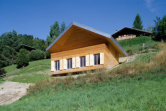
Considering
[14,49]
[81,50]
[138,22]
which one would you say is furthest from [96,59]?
[138,22]

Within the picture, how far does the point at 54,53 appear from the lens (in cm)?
2009

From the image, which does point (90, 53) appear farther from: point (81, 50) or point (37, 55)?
point (37, 55)

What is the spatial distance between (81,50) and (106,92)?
10656 mm

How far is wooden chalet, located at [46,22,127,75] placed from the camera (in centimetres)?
1677

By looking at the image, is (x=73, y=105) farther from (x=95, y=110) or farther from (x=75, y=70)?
(x=75, y=70)

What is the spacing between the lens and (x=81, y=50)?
1816 cm

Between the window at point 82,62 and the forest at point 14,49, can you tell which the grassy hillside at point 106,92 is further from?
the forest at point 14,49

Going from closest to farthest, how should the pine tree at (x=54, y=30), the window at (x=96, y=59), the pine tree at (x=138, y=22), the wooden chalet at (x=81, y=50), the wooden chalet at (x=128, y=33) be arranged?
the wooden chalet at (x=81, y=50), the window at (x=96, y=59), the wooden chalet at (x=128, y=33), the pine tree at (x=54, y=30), the pine tree at (x=138, y=22)

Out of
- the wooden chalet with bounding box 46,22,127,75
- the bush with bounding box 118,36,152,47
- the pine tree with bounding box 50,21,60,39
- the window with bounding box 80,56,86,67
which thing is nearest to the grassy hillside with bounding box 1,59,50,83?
the wooden chalet with bounding box 46,22,127,75

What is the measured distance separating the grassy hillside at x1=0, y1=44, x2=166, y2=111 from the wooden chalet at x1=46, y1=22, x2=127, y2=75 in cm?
549

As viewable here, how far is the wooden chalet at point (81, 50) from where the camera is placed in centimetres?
1677

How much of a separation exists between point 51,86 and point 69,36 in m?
8.42

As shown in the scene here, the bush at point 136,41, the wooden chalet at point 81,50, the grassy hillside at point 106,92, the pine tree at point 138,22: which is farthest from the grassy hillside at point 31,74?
the pine tree at point 138,22

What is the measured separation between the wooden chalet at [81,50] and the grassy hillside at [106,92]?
5.49 metres
